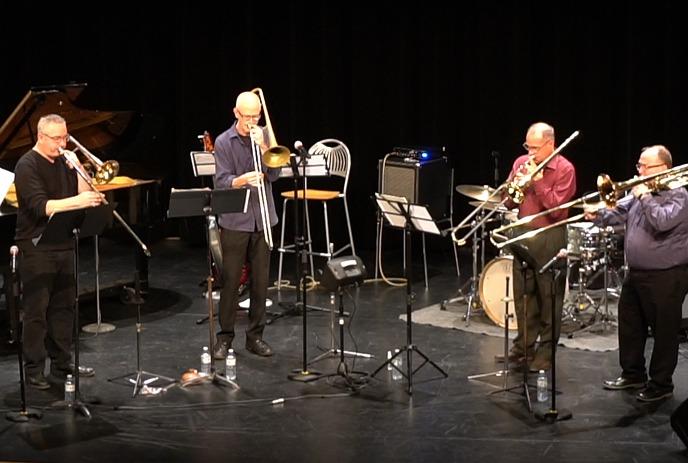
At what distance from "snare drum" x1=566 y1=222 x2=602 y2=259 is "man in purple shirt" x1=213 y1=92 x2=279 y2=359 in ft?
7.91

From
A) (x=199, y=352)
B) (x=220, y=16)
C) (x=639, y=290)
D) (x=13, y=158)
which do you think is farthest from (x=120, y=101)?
(x=639, y=290)

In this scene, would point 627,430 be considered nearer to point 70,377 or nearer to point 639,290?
point 639,290

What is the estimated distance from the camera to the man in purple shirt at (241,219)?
8.23m

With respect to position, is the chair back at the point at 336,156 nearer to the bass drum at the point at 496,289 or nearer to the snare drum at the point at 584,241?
the bass drum at the point at 496,289

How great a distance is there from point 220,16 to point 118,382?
5910 mm

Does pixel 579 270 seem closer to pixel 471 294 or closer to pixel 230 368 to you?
pixel 471 294

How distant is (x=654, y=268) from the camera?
7.40m

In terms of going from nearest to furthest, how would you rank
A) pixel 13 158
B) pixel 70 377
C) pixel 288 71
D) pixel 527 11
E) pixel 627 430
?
1. pixel 627 430
2. pixel 70 377
3. pixel 13 158
4. pixel 527 11
5. pixel 288 71

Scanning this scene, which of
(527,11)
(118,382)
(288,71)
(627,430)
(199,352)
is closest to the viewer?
(627,430)

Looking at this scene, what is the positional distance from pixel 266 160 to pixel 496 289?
2322mm

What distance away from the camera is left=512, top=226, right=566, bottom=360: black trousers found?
7977 mm

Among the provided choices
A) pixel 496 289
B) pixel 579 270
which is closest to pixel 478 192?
pixel 496 289

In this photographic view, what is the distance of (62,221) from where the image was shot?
7113 mm

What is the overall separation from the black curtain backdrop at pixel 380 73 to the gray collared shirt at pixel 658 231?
427 cm
